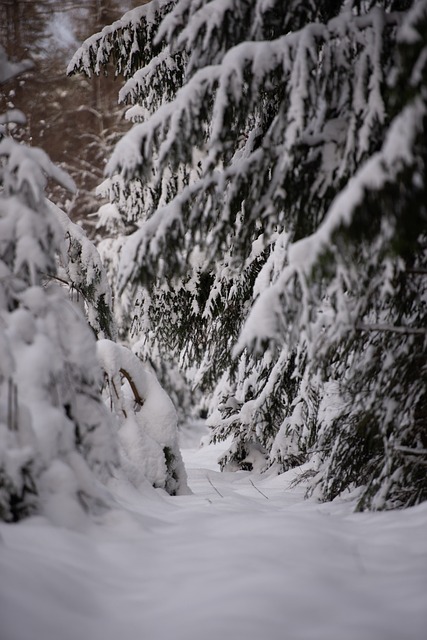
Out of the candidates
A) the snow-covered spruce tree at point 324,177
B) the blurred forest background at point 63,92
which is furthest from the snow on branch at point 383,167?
the blurred forest background at point 63,92

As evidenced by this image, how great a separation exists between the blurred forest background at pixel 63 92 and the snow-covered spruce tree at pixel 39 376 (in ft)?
19.8

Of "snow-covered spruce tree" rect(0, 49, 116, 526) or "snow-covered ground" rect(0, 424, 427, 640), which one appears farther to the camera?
"snow-covered spruce tree" rect(0, 49, 116, 526)

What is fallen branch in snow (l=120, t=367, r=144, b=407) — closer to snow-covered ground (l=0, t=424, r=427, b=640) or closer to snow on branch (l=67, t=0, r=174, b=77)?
snow-covered ground (l=0, t=424, r=427, b=640)

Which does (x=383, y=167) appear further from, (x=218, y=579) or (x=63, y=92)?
(x=63, y=92)

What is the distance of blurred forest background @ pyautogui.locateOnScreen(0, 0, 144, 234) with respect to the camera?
8641 millimetres

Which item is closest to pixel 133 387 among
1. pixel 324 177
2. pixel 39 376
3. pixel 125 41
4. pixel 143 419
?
pixel 143 419

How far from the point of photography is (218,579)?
1.68m

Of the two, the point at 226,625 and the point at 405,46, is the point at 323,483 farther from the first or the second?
the point at 405,46

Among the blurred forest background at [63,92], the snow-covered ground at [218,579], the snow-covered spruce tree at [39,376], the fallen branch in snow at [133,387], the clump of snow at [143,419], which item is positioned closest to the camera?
the snow-covered ground at [218,579]

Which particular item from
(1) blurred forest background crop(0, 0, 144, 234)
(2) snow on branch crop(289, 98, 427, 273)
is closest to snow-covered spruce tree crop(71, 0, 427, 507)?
(2) snow on branch crop(289, 98, 427, 273)

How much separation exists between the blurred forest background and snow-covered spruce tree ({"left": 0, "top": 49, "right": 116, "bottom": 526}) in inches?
237

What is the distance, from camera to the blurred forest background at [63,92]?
864 cm

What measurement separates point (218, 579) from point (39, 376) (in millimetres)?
989

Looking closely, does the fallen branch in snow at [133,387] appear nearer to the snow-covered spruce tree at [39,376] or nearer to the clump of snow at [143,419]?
the clump of snow at [143,419]
